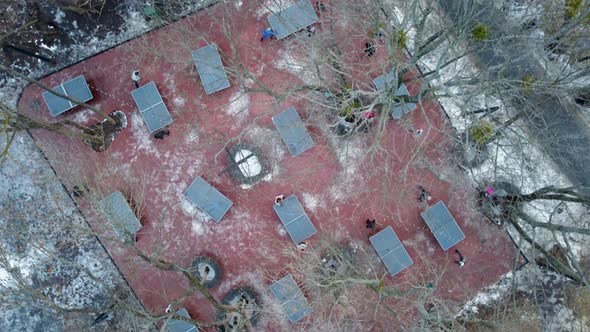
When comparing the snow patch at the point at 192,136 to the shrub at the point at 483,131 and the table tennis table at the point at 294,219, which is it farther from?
the shrub at the point at 483,131

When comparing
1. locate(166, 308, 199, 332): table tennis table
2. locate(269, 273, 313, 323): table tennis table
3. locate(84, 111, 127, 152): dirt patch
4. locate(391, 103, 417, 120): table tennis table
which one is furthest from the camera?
locate(84, 111, 127, 152): dirt patch

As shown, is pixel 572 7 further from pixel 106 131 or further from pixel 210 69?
pixel 106 131

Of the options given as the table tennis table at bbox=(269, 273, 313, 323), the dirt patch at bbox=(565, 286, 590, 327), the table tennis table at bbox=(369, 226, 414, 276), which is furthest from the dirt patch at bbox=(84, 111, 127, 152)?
the dirt patch at bbox=(565, 286, 590, 327)

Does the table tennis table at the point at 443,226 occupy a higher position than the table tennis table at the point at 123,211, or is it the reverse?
the table tennis table at the point at 123,211

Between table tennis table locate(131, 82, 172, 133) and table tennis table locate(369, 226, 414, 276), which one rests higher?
table tennis table locate(131, 82, 172, 133)

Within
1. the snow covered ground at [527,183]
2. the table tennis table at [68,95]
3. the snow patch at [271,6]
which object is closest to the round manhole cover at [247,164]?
the snow patch at [271,6]

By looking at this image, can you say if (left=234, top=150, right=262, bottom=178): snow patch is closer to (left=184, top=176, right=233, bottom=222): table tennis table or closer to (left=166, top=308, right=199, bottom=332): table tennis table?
(left=184, top=176, right=233, bottom=222): table tennis table
